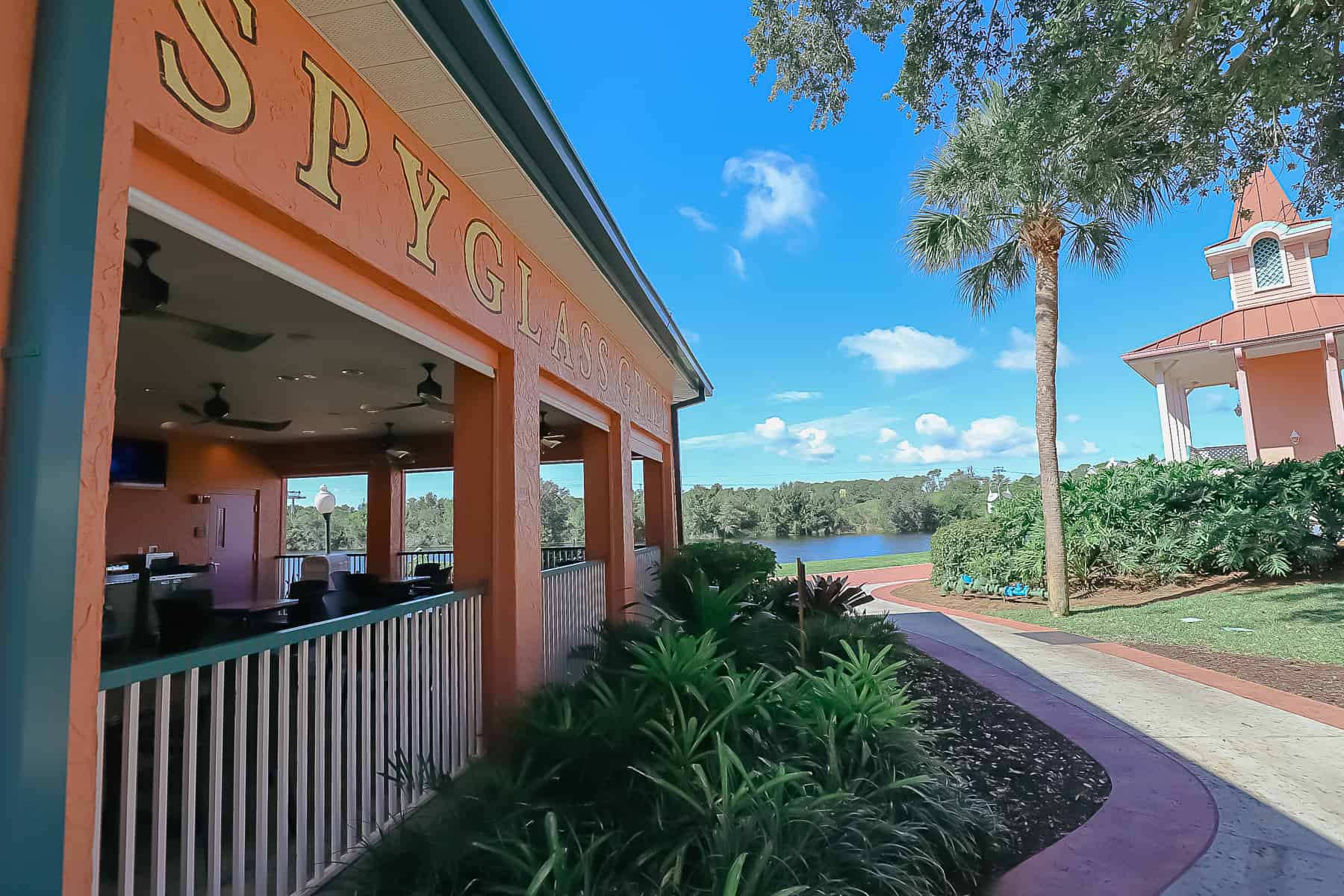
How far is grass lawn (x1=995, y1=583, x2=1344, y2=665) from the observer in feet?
24.9

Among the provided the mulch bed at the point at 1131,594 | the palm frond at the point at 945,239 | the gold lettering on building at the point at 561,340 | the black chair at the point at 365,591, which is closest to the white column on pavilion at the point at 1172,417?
the mulch bed at the point at 1131,594

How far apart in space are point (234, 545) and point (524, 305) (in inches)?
429

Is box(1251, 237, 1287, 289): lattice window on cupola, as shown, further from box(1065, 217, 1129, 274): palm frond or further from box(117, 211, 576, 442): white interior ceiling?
box(117, 211, 576, 442): white interior ceiling

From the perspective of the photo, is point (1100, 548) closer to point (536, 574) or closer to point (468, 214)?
point (536, 574)

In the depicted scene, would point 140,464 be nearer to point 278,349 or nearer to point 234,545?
point 234,545

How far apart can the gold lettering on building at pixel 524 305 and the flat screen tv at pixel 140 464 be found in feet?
28.3

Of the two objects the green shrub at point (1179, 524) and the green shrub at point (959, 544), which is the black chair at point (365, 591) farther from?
the green shrub at point (959, 544)

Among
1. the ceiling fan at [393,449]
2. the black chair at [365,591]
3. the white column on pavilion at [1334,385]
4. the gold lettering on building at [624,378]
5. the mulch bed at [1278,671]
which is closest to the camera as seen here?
the mulch bed at [1278,671]

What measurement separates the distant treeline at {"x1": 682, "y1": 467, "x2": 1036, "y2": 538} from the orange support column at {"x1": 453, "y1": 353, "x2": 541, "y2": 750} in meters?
30.4

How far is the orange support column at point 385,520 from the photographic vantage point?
1321cm

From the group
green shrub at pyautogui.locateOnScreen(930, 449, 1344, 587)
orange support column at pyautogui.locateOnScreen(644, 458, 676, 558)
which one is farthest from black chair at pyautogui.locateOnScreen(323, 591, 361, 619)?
green shrub at pyautogui.locateOnScreen(930, 449, 1344, 587)

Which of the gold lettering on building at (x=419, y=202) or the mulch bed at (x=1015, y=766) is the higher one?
the gold lettering on building at (x=419, y=202)

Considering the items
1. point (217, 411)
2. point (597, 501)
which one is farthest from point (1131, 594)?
point (217, 411)

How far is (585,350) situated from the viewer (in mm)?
6418
